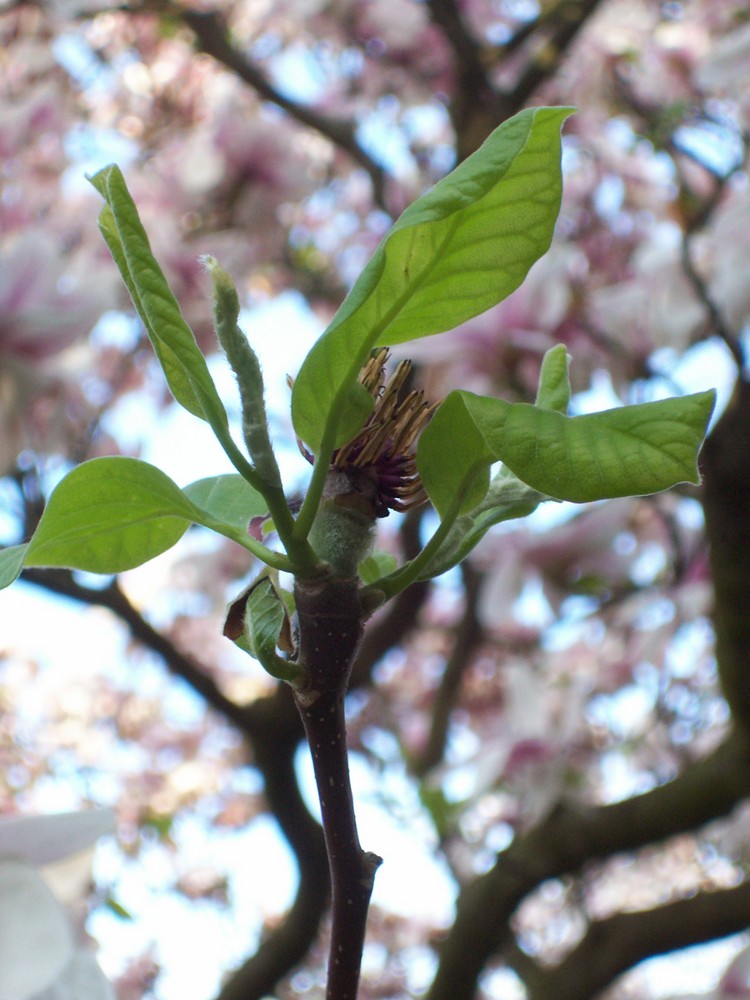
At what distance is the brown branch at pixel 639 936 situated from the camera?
47.1 inches

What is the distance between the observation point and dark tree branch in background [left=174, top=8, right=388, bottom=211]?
67.0 inches

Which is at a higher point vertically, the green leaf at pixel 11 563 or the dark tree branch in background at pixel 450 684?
the dark tree branch in background at pixel 450 684

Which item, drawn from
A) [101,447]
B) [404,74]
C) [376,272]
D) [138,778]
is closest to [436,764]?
[101,447]

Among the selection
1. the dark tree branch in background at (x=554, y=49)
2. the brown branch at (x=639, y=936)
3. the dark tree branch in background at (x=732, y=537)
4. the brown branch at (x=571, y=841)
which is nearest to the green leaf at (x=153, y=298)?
the dark tree branch in background at (x=732, y=537)

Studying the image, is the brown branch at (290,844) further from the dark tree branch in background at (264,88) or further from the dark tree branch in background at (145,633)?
the dark tree branch in background at (264,88)

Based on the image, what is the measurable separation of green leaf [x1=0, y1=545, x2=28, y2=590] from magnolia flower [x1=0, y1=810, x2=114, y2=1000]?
0.17 meters

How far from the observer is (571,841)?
1251 millimetres

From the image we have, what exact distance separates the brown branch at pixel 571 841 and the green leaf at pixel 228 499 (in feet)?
2.98

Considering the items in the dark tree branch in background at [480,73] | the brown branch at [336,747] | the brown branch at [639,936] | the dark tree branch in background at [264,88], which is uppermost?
the dark tree branch in background at [264,88]

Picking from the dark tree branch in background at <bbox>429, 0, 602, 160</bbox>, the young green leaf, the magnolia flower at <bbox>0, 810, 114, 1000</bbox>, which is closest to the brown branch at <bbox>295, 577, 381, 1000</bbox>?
the young green leaf

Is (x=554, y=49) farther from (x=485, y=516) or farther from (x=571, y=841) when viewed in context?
(x=485, y=516)

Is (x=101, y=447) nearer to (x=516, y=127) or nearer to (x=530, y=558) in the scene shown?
(x=530, y=558)

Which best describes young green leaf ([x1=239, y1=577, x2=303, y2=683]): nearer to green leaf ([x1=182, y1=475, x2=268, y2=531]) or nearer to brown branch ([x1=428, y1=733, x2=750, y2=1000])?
green leaf ([x1=182, y1=475, x2=268, y2=531])

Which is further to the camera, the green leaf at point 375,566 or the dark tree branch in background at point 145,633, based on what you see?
the dark tree branch in background at point 145,633
